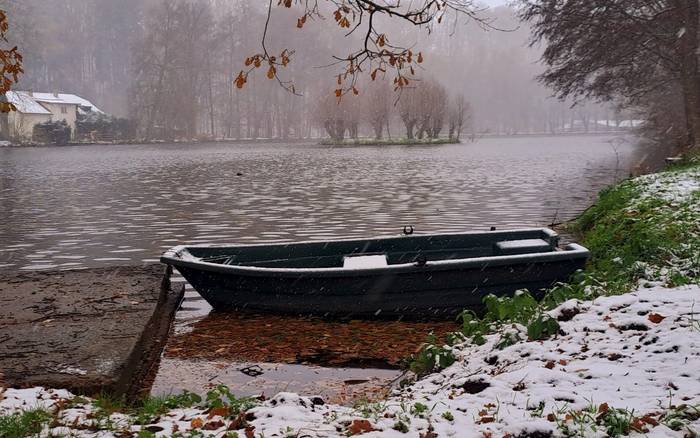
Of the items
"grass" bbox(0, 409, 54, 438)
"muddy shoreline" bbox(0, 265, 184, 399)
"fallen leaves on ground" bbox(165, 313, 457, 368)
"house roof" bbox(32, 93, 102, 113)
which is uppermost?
"house roof" bbox(32, 93, 102, 113)

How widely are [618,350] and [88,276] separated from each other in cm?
693

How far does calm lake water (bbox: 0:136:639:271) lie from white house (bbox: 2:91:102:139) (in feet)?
132

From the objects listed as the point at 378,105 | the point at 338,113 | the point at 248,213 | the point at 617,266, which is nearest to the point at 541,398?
the point at 617,266

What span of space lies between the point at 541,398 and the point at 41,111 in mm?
83189

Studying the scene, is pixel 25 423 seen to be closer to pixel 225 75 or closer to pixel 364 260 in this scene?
pixel 364 260

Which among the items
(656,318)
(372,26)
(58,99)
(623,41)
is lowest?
(656,318)

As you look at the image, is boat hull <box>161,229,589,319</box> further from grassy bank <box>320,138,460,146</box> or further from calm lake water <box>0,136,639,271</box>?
grassy bank <box>320,138,460,146</box>

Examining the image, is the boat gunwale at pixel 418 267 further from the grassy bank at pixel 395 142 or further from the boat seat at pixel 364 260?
the grassy bank at pixel 395 142

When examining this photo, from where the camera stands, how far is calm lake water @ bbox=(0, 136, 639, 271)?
13859 mm

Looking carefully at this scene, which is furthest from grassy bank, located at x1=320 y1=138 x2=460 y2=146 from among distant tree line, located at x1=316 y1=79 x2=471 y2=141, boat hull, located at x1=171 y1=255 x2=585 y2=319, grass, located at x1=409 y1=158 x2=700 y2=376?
boat hull, located at x1=171 y1=255 x2=585 y2=319

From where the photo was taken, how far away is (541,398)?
397 centimetres

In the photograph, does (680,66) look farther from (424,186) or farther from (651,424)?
(651,424)

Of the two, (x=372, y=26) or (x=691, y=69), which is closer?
(x=372, y=26)

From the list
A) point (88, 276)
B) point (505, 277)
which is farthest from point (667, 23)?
point (88, 276)
